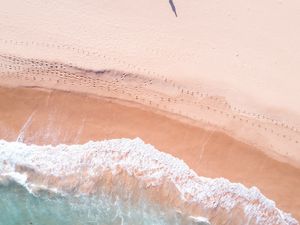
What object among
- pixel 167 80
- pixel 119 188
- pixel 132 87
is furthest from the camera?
pixel 132 87

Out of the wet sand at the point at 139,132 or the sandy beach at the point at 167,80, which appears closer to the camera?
the wet sand at the point at 139,132

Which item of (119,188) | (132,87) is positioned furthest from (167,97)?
(119,188)

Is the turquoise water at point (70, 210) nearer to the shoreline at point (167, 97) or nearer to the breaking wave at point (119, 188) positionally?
the breaking wave at point (119, 188)

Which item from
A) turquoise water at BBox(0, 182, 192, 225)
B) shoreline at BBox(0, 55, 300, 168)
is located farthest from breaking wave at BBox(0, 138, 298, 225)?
shoreline at BBox(0, 55, 300, 168)

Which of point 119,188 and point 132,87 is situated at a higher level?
point 132,87

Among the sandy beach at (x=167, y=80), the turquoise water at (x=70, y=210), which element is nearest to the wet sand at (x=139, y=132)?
the sandy beach at (x=167, y=80)

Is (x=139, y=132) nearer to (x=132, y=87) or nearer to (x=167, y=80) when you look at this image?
(x=132, y=87)

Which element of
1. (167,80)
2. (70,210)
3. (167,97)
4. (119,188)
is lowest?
(70,210)

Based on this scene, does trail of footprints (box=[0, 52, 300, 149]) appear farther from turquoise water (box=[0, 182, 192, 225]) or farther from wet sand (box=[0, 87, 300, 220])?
turquoise water (box=[0, 182, 192, 225])
